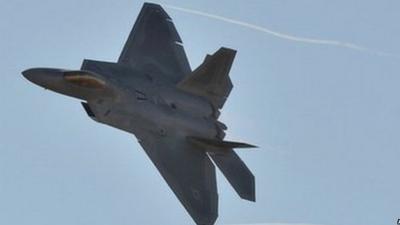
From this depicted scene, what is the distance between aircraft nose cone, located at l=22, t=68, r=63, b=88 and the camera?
42.7 m

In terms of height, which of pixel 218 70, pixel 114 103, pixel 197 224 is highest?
pixel 218 70

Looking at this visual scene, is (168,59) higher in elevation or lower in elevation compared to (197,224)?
higher

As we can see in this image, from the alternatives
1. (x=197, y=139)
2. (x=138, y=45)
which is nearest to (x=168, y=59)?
(x=138, y=45)

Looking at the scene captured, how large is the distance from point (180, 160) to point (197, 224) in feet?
9.73

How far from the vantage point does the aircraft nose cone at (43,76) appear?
4272cm

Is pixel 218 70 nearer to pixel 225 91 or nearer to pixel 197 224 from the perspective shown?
pixel 225 91

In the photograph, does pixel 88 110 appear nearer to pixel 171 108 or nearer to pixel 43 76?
pixel 43 76

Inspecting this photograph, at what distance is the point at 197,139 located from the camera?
149 ft

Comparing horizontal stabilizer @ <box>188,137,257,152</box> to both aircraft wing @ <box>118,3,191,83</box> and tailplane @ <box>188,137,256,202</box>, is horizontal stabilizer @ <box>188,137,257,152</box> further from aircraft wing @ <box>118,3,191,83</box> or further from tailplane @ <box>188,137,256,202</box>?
aircraft wing @ <box>118,3,191,83</box>

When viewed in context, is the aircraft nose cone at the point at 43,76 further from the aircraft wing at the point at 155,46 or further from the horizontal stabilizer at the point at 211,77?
the horizontal stabilizer at the point at 211,77

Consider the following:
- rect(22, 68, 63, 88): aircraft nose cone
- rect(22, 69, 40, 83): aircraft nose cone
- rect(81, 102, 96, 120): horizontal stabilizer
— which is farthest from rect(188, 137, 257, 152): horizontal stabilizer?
rect(22, 69, 40, 83): aircraft nose cone

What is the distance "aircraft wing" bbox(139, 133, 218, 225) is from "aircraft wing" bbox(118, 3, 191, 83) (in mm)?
3067

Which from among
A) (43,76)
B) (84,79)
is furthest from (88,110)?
(43,76)

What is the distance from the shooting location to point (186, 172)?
45344 millimetres
